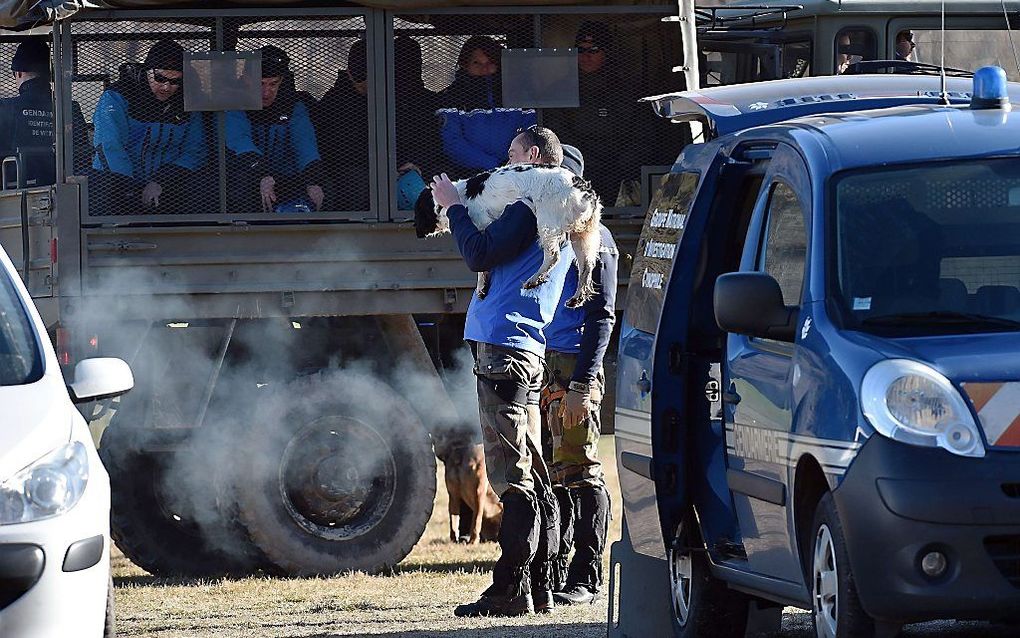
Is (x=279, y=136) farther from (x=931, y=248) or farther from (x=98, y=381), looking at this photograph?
(x=931, y=248)

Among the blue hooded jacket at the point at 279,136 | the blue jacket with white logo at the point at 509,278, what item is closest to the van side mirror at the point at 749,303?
the blue jacket with white logo at the point at 509,278

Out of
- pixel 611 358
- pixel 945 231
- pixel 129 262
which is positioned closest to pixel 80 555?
pixel 945 231

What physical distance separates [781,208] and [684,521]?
1069 mm

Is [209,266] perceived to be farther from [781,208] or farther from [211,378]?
[781,208]

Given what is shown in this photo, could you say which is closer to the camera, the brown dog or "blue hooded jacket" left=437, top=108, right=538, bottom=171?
"blue hooded jacket" left=437, top=108, right=538, bottom=171

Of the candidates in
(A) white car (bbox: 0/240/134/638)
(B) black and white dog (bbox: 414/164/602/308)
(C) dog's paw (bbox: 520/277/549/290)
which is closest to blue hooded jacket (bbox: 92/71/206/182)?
(B) black and white dog (bbox: 414/164/602/308)

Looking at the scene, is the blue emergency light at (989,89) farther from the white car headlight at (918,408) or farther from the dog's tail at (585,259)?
the dog's tail at (585,259)

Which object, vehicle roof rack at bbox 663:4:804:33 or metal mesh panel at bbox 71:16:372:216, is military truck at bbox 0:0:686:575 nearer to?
metal mesh panel at bbox 71:16:372:216

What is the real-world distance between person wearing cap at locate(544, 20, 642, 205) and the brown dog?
4.79 ft

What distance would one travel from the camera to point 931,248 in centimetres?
534

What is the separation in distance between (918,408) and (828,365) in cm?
35

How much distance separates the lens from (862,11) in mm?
10438

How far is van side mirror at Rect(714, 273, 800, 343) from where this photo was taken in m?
5.28

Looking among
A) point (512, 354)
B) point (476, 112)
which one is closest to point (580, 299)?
point (512, 354)
